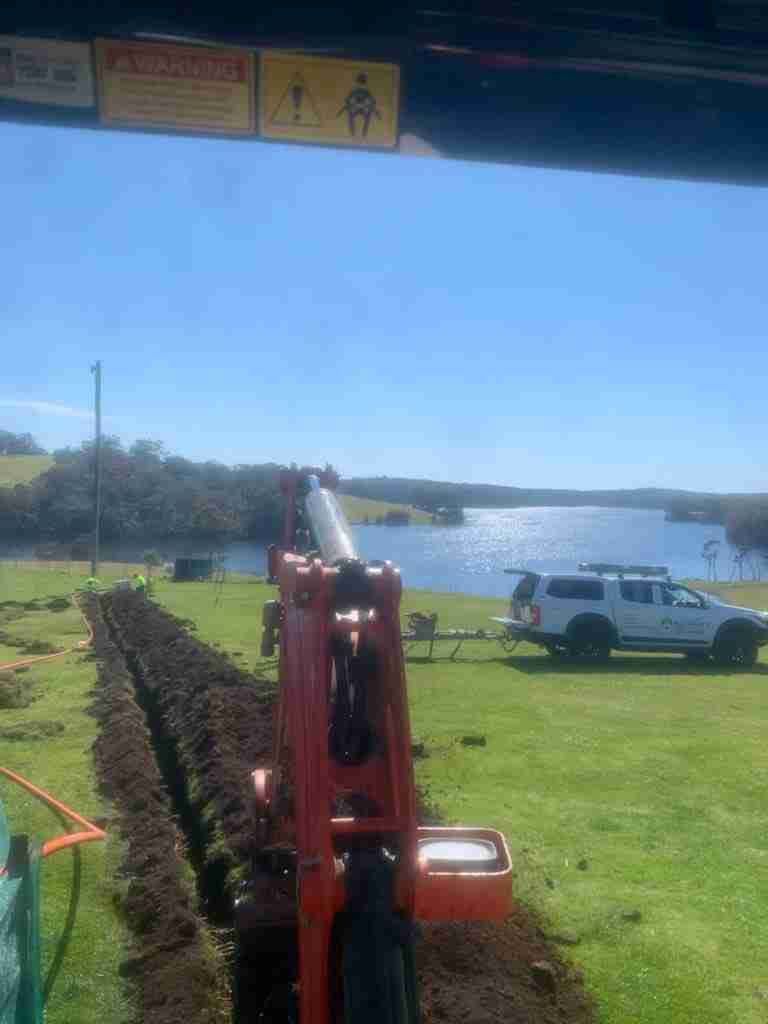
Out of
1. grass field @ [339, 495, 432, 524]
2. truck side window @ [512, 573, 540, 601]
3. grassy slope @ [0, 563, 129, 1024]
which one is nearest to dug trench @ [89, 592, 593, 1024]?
grassy slope @ [0, 563, 129, 1024]

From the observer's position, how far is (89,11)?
3217 mm

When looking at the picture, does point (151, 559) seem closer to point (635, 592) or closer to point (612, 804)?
point (635, 592)

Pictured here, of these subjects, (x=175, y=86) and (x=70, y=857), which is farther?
(x=70, y=857)

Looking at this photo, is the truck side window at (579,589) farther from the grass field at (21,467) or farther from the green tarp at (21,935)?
the grass field at (21,467)

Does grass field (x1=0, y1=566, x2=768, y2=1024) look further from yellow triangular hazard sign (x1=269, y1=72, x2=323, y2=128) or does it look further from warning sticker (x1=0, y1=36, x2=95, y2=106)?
warning sticker (x1=0, y1=36, x2=95, y2=106)

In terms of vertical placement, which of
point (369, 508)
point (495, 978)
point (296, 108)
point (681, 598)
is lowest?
point (495, 978)

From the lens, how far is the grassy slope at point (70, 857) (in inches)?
245

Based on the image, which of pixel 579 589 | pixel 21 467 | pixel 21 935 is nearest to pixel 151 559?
pixel 579 589

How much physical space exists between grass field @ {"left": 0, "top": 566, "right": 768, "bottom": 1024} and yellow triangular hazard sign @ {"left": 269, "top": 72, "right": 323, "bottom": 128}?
5.18 metres

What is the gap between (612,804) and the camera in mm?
9766

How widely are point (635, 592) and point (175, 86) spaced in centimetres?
1753

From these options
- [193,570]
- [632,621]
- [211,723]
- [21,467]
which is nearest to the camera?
[211,723]

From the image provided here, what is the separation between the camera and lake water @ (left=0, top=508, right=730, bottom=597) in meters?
31.1

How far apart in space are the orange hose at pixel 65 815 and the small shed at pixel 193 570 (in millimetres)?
26542
